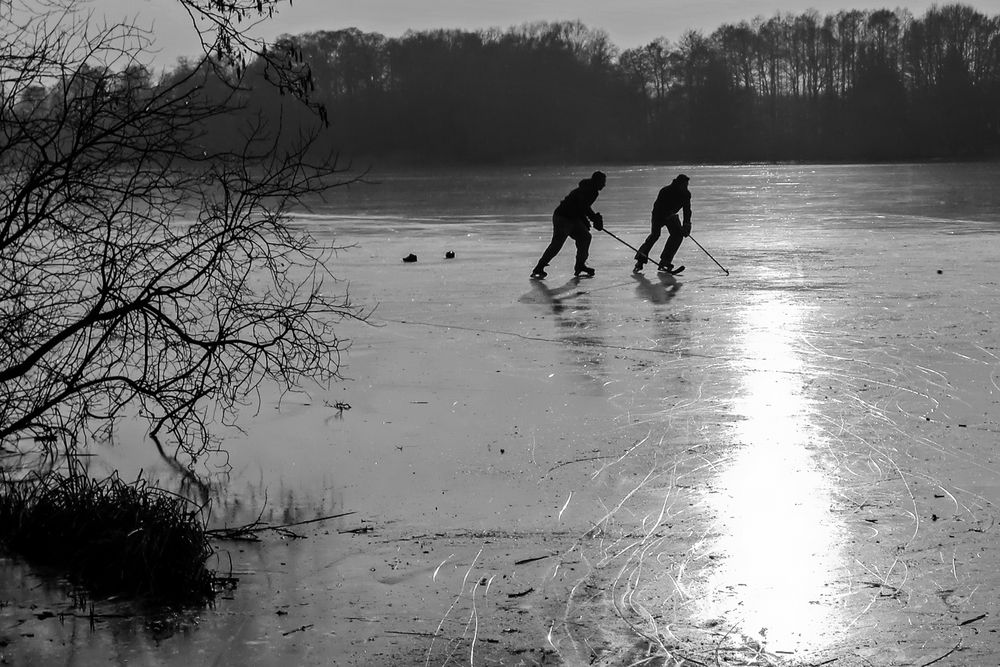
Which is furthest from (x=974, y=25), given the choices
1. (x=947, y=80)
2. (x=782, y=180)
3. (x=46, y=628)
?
(x=46, y=628)

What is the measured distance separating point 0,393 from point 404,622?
2.57 meters

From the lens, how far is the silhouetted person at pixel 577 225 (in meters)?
15.9

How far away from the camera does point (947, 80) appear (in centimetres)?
10606

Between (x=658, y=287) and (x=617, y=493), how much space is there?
8.62 meters

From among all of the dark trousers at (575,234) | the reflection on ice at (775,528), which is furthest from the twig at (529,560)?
the dark trousers at (575,234)

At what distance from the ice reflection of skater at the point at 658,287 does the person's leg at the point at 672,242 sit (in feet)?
0.91

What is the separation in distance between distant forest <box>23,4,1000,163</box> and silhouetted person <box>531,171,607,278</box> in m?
80.3

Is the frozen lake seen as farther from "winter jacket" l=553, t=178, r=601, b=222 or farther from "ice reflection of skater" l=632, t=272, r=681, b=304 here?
"winter jacket" l=553, t=178, r=601, b=222

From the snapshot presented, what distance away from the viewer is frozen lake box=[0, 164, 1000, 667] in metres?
4.51

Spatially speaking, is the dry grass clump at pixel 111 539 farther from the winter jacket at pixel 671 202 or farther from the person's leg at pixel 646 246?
the winter jacket at pixel 671 202

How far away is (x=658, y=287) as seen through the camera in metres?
14.7

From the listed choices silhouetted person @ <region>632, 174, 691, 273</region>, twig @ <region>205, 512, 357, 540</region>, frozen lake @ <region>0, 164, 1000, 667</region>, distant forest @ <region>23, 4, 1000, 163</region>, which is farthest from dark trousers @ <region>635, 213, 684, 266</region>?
distant forest @ <region>23, 4, 1000, 163</region>

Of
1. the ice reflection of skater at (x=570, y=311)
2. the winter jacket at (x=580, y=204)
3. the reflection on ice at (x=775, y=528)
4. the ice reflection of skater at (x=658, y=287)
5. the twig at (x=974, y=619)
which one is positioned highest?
the winter jacket at (x=580, y=204)

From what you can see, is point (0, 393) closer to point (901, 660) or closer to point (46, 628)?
point (46, 628)
